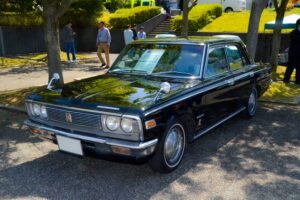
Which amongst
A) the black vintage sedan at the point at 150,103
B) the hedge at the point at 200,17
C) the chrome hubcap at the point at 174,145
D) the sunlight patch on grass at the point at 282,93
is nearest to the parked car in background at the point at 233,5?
the hedge at the point at 200,17

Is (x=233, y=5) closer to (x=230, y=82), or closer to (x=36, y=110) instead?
(x=230, y=82)

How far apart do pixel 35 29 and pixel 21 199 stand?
17881 millimetres

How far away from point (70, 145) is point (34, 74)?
894 centimetres

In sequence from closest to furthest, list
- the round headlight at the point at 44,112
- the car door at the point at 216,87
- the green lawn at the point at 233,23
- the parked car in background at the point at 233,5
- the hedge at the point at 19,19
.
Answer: the round headlight at the point at 44,112 < the car door at the point at 216,87 < the hedge at the point at 19,19 < the green lawn at the point at 233,23 < the parked car in background at the point at 233,5

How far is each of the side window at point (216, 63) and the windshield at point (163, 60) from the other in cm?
19

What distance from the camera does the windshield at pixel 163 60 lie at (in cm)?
472

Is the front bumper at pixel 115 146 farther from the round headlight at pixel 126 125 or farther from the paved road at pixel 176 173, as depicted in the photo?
the paved road at pixel 176 173

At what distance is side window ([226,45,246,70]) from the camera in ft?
18.2

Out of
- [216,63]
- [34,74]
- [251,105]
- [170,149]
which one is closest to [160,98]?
[170,149]

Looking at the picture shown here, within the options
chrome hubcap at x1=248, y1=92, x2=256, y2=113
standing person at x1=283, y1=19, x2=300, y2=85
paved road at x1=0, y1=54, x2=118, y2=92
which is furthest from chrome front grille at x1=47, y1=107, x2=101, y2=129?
standing person at x1=283, y1=19, x2=300, y2=85

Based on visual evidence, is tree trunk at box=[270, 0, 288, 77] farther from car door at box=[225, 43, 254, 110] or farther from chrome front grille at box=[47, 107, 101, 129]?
chrome front grille at box=[47, 107, 101, 129]

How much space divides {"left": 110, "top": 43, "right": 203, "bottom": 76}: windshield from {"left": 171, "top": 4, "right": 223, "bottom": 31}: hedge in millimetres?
15574

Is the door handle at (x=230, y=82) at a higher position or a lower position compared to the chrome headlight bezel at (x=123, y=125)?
higher

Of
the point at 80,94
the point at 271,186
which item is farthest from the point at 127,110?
the point at 271,186
